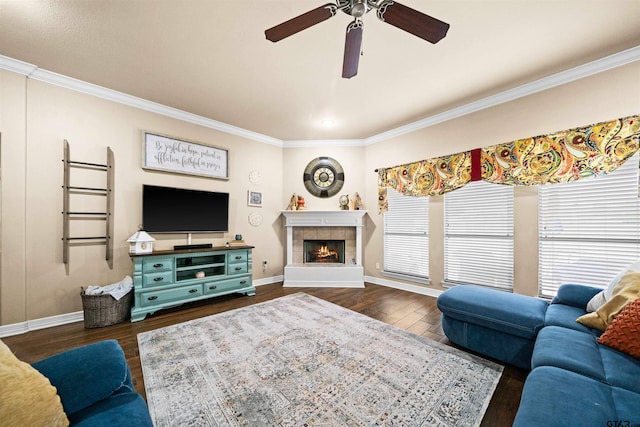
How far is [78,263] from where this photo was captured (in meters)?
2.97

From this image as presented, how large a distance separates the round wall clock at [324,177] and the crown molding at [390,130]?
880 millimetres

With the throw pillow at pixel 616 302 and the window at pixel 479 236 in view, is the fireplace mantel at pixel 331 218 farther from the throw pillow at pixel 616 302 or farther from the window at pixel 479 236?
the throw pillow at pixel 616 302

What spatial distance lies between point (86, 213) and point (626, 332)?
16.3 ft

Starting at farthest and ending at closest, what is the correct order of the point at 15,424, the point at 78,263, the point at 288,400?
the point at 78,263
the point at 288,400
the point at 15,424

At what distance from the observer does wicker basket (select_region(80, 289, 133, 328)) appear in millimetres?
2754

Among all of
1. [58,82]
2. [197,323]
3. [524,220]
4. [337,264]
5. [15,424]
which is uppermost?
[58,82]

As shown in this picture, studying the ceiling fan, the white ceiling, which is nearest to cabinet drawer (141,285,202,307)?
the white ceiling

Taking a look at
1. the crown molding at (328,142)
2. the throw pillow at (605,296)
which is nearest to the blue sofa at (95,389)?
the throw pillow at (605,296)

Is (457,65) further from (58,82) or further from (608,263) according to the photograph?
(58,82)

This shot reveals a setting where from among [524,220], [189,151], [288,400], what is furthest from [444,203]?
[189,151]

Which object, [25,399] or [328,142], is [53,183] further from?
[328,142]

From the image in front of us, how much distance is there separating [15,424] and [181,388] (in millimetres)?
1241

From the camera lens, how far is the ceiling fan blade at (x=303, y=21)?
1535 millimetres

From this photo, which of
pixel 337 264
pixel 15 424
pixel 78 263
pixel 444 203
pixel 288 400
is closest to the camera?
pixel 15 424
